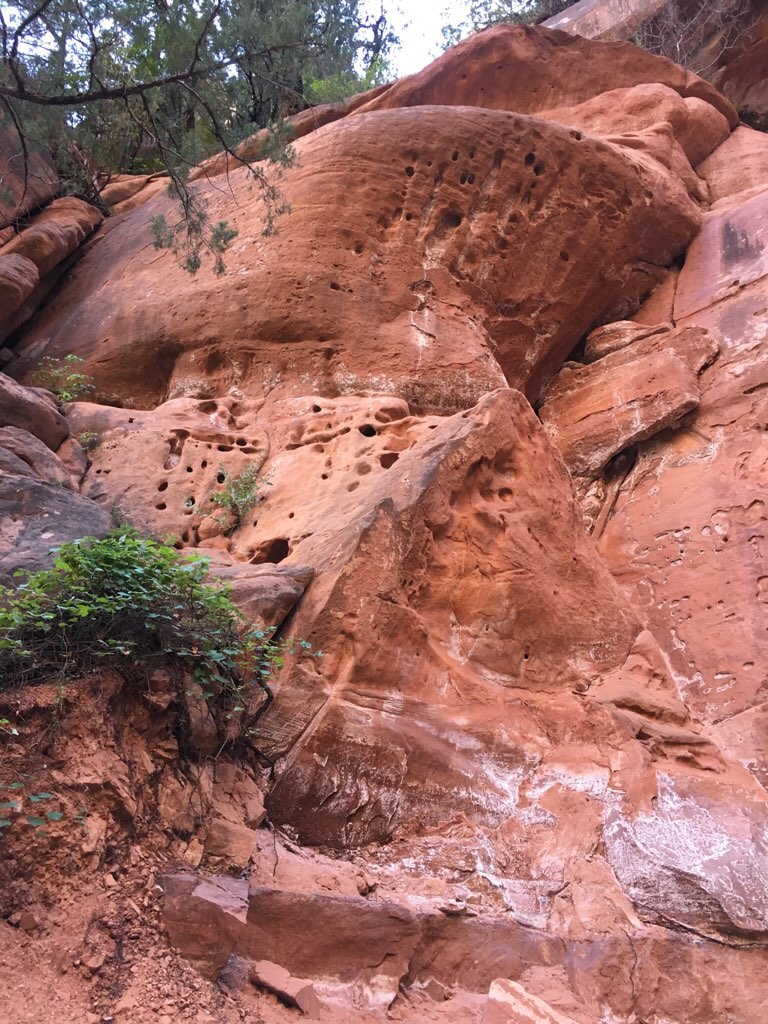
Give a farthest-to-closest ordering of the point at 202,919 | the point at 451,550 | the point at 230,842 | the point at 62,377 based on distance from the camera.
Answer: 1. the point at 62,377
2. the point at 451,550
3. the point at 230,842
4. the point at 202,919

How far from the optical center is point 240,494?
23.1 ft

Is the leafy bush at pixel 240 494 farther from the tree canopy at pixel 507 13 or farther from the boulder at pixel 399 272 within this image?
the tree canopy at pixel 507 13

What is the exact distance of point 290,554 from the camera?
20.2ft

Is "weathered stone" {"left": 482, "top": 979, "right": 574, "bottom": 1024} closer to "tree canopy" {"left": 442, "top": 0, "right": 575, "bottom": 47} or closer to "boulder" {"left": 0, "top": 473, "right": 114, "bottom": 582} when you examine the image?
"boulder" {"left": 0, "top": 473, "right": 114, "bottom": 582}

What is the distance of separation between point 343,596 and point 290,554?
2.69 ft

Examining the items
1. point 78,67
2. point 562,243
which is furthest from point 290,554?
point 562,243

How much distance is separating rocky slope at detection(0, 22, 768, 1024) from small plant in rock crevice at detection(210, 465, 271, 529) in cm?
9

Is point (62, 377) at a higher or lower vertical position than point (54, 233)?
lower

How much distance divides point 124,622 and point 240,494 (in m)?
2.86

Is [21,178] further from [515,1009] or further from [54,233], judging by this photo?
[515,1009]

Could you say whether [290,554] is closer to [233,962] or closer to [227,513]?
[227,513]

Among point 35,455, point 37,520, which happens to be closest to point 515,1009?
point 37,520

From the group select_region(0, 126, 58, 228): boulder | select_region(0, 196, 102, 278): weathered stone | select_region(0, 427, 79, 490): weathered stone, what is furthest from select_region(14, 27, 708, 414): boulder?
select_region(0, 427, 79, 490): weathered stone

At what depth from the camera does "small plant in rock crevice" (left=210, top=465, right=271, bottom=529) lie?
22.9ft
